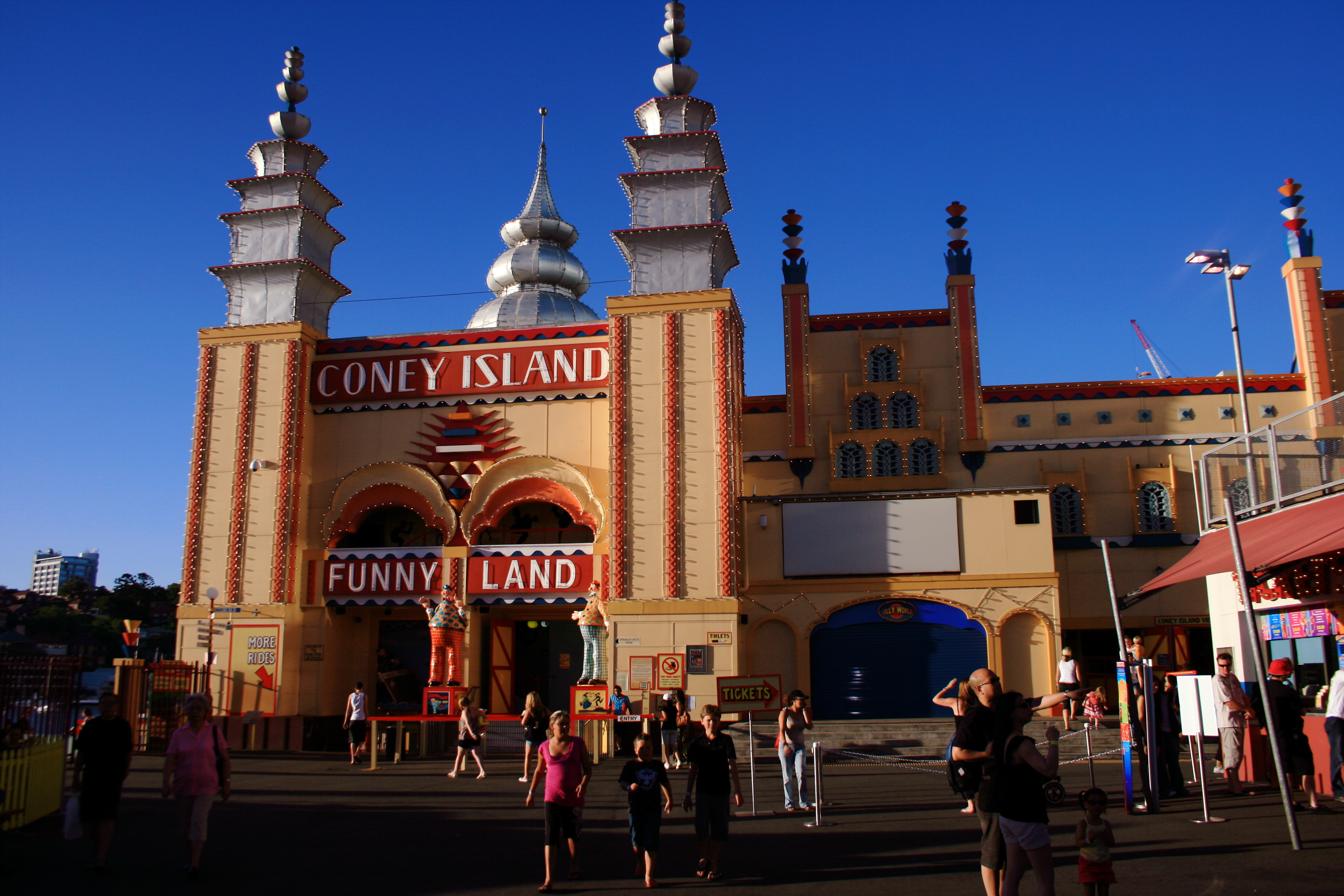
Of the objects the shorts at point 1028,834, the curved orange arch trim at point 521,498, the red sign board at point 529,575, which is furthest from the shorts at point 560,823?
the curved orange arch trim at point 521,498

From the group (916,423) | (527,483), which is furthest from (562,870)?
(916,423)

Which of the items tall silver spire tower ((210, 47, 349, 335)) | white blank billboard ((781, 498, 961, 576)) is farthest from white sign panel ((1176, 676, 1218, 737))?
tall silver spire tower ((210, 47, 349, 335))

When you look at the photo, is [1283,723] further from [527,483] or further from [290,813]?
[527,483]

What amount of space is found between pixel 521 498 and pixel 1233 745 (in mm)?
16628

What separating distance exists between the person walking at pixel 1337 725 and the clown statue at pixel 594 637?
49.4 feet

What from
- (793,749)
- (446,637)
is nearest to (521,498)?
(446,637)

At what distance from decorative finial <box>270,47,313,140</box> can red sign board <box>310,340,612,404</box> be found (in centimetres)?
658

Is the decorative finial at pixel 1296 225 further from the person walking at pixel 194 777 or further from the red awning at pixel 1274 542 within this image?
the person walking at pixel 194 777

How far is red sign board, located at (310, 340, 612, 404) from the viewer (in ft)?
86.1

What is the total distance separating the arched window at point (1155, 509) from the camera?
92.8ft

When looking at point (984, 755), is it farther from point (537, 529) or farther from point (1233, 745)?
point (537, 529)

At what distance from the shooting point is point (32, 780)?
39.3 feet

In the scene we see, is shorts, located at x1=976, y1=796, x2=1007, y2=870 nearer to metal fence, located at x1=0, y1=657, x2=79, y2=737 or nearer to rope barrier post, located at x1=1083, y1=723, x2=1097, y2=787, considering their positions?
rope barrier post, located at x1=1083, y1=723, x2=1097, y2=787

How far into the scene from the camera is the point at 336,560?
86.1 ft
